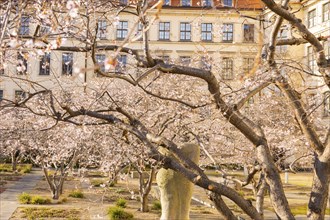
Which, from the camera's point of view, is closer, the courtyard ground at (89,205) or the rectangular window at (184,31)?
the courtyard ground at (89,205)

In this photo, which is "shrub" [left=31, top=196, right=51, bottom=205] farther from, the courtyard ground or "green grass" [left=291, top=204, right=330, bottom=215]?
"green grass" [left=291, top=204, right=330, bottom=215]

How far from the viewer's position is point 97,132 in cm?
1384

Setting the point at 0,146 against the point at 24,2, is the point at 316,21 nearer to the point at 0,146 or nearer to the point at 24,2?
the point at 0,146

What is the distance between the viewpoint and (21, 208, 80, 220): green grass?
1527 cm

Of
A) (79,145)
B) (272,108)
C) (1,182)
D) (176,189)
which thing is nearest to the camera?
(176,189)

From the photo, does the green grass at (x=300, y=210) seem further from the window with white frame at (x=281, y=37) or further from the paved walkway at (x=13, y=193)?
the paved walkway at (x=13, y=193)

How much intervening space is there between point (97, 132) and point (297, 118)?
8.38 m

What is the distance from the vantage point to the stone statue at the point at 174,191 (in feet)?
24.4

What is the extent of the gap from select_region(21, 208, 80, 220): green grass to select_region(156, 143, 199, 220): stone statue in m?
8.06

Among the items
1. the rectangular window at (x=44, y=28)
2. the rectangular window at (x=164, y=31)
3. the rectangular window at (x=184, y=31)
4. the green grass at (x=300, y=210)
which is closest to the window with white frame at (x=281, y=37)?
the rectangular window at (x=44, y=28)

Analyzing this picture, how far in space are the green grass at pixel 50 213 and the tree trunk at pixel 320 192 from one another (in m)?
10.4

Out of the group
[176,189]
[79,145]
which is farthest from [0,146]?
[176,189]

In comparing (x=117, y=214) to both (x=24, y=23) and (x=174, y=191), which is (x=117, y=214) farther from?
(x=24, y=23)

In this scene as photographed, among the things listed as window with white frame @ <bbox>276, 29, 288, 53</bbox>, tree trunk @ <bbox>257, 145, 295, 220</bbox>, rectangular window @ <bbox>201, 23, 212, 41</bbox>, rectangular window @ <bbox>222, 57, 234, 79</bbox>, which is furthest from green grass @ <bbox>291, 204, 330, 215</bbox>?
rectangular window @ <bbox>201, 23, 212, 41</bbox>
